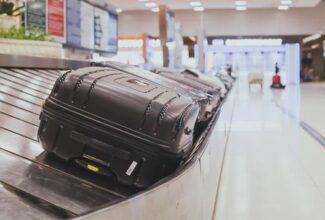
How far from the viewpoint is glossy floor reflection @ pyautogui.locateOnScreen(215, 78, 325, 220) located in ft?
10.0

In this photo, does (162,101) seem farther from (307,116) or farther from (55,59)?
(307,116)

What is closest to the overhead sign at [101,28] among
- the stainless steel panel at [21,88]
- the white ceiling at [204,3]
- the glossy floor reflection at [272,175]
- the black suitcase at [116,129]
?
the glossy floor reflection at [272,175]

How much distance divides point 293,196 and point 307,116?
228 inches

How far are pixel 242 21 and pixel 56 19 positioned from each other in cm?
1523

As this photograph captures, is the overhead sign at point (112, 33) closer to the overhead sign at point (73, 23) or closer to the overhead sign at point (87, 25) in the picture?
the overhead sign at point (87, 25)

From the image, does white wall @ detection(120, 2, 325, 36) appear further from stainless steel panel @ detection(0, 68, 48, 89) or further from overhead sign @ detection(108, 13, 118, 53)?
stainless steel panel @ detection(0, 68, 48, 89)

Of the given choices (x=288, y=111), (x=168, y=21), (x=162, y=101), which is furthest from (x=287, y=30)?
(x=162, y=101)

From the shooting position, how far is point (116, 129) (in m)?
1.65

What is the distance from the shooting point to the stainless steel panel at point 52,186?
1.48 metres

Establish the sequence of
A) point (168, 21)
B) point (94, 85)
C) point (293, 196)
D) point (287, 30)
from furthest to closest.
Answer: point (287, 30), point (168, 21), point (293, 196), point (94, 85)

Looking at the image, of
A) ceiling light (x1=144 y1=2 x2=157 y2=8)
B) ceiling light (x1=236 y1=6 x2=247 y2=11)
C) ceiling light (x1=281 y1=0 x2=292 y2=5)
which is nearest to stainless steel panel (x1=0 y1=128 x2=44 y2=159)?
ceiling light (x1=144 y1=2 x2=157 y2=8)

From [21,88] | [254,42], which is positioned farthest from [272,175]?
[254,42]

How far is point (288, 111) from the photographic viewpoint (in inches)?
389

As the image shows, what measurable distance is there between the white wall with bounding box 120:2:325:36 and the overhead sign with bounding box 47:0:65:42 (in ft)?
45.9
